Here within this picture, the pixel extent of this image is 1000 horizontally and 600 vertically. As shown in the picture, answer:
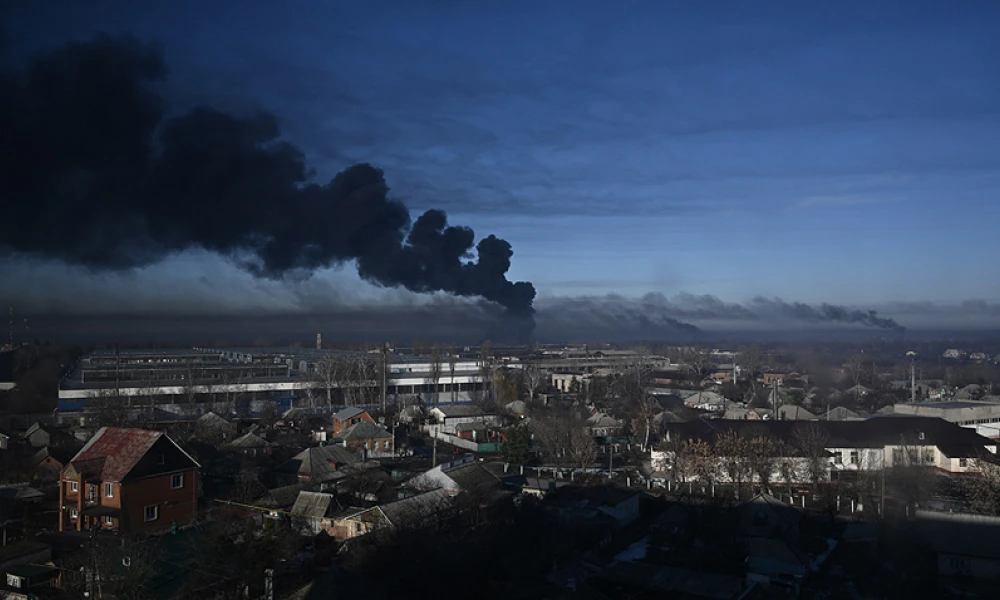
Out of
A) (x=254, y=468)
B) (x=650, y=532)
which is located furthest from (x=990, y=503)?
(x=254, y=468)

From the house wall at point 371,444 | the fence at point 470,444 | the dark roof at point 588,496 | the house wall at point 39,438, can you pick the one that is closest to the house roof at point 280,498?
the dark roof at point 588,496

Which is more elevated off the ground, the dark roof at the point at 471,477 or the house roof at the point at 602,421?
the dark roof at the point at 471,477

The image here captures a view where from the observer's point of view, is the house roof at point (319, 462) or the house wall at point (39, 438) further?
the house wall at point (39, 438)

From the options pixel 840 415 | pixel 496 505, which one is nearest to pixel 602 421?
pixel 840 415

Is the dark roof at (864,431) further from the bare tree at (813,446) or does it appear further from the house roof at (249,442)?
the house roof at (249,442)

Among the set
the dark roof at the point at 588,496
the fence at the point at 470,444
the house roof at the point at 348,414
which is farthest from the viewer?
the house roof at the point at 348,414

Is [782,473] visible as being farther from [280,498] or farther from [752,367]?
[752,367]

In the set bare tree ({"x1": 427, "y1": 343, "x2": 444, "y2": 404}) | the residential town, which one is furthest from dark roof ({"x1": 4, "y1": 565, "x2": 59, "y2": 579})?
bare tree ({"x1": 427, "y1": 343, "x2": 444, "y2": 404})
